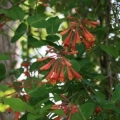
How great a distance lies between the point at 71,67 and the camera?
131 cm

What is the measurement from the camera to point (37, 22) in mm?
1450

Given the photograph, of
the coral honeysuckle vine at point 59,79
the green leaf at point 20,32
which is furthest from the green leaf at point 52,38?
the green leaf at point 20,32

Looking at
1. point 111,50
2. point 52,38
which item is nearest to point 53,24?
point 52,38

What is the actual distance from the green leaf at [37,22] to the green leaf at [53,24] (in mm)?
28

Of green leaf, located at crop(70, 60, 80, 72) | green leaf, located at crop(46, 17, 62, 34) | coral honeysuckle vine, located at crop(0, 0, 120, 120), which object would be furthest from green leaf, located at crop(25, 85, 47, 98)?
green leaf, located at crop(46, 17, 62, 34)

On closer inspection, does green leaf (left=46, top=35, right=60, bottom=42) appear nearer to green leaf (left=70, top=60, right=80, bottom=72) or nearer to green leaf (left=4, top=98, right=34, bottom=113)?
green leaf (left=70, top=60, right=80, bottom=72)

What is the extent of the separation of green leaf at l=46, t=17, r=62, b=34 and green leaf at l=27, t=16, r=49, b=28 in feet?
0.09

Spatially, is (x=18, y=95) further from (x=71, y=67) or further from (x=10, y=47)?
(x=10, y=47)

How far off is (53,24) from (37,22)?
2.6 inches

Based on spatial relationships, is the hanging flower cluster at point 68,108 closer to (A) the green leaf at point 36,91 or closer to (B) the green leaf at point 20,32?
(A) the green leaf at point 36,91

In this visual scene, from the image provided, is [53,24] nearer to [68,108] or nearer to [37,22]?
[37,22]

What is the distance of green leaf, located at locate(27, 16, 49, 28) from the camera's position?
56.4 inches

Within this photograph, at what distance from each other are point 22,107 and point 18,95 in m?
0.24

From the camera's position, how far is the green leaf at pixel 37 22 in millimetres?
1433
